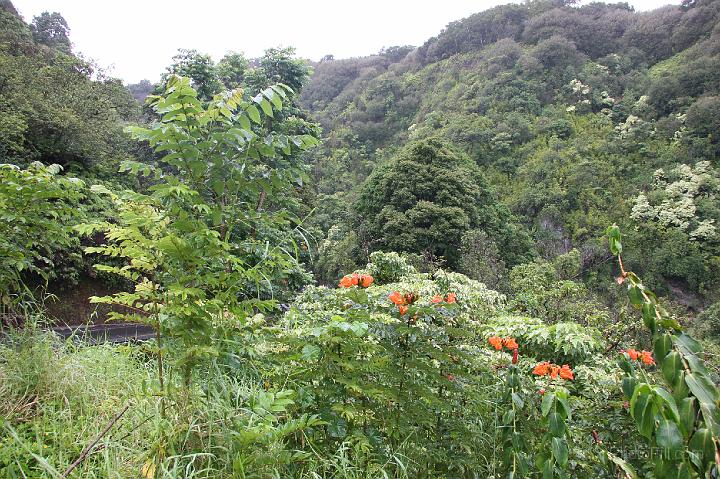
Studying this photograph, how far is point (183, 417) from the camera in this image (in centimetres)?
140

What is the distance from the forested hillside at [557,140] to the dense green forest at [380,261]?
0.16m

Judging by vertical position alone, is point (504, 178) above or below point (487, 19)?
below

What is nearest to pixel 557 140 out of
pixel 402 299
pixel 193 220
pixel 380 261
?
pixel 380 261

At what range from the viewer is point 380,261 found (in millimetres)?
8117

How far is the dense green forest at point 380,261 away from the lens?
1.38 meters

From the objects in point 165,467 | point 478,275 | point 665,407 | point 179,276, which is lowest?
point 478,275

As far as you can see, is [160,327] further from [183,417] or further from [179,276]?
[183,417]

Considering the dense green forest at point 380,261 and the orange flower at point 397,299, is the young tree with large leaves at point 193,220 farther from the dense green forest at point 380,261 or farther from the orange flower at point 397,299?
the orange flower at point 397,299

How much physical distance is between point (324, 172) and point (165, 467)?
92.9 ft

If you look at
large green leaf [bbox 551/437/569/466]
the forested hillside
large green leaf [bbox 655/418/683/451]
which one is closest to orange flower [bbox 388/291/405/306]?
large green leaf [bbox 551/437/569/466]

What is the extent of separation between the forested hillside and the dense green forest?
16 cm

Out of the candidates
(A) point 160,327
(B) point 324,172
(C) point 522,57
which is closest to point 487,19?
(C) point 522,57

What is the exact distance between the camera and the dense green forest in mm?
1379

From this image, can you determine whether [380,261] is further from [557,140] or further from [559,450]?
[557,140]
